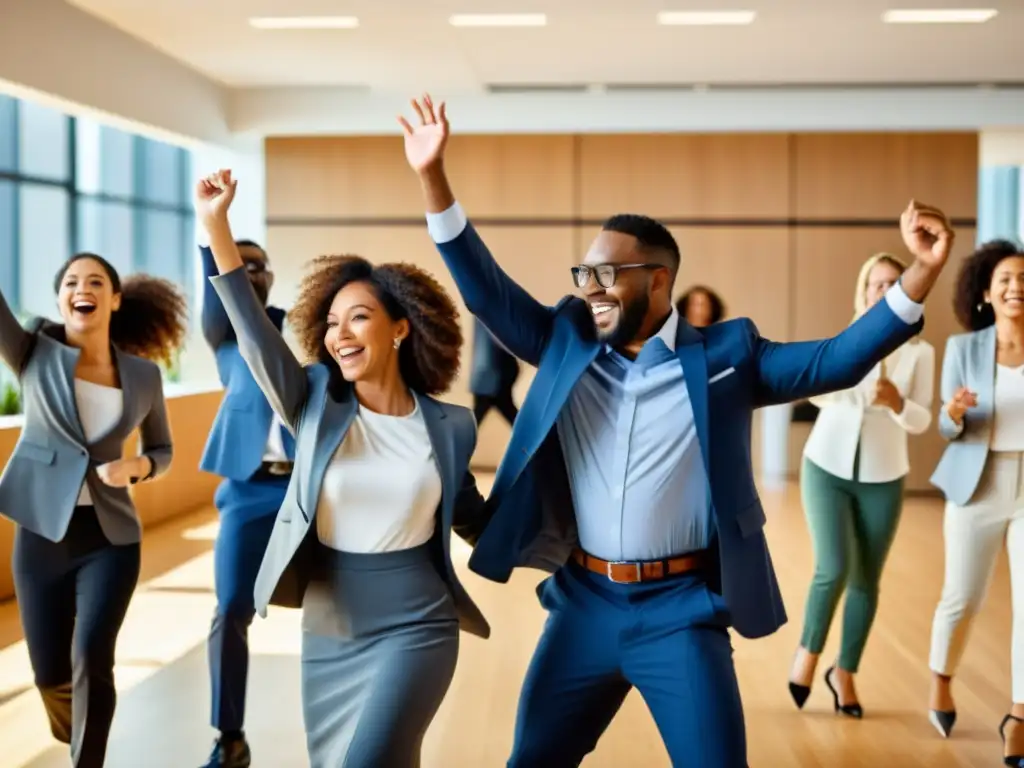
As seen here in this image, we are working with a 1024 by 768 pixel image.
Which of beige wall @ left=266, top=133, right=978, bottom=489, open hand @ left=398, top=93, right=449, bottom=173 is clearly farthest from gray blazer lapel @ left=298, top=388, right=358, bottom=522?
beige wall @ left=266, top=133, right=978, bottom=489

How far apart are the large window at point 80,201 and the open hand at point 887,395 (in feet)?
15.9

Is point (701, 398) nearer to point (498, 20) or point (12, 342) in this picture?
point (12, 342)

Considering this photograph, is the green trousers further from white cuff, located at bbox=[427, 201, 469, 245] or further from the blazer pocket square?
white cuff, located at bbox=[427, 201, 469, 245]

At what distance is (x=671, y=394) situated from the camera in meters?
2.51

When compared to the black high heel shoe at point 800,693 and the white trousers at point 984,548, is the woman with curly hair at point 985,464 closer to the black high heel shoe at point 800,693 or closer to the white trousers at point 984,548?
the white trousers at point 984,548

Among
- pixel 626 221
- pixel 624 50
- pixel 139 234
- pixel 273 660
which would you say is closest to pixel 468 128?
pixel 624 50

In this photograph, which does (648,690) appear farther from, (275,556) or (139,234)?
(139,234)

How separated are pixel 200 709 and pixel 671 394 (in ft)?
8.67

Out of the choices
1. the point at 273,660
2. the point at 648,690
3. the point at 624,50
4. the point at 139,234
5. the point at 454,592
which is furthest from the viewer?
the point at 139,234

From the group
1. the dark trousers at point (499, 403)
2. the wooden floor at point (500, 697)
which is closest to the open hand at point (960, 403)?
the wooden floor at point (500, 697)

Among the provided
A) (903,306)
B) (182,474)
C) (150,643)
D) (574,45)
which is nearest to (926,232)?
(903,306)

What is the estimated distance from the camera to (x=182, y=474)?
8711mm

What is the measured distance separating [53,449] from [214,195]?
3.85ft

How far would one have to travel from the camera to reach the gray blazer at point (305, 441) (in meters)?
2.53
